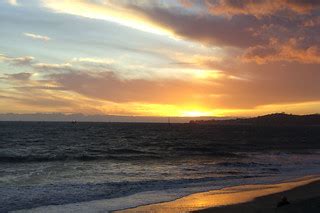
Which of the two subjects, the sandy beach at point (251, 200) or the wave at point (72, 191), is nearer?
the sandy beach at point (251, 200)

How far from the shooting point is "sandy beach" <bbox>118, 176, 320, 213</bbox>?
17447 millimetres

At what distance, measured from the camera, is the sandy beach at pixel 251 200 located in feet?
57.2

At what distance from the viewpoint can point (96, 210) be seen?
18.2m

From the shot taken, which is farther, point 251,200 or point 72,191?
point 72,191

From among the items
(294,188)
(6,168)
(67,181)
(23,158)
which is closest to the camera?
(294,188)

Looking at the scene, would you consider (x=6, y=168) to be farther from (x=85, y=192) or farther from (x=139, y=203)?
(x=139, y=203)

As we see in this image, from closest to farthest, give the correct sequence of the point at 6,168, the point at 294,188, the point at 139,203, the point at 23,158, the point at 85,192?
the point at 139,203 < the point at 85,192 < the point at 294,188 < the point at 6,168 < the point at 23,158

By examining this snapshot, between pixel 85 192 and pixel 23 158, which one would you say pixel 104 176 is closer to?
pixel 85 192

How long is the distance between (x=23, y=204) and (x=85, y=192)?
4.10 metres

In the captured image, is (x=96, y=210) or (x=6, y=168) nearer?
(x=96, y=210)

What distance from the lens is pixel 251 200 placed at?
20531mm

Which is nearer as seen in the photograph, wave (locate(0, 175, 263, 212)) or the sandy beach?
the sandy beach

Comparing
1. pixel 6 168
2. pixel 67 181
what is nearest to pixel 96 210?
pixel 67 181

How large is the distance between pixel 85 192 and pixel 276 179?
528 inches
